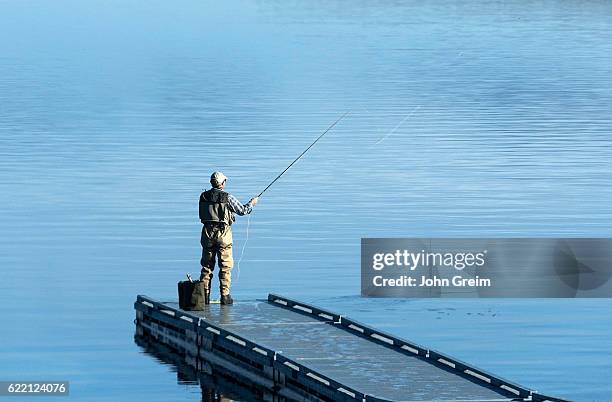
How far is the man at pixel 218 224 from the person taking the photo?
27.4m

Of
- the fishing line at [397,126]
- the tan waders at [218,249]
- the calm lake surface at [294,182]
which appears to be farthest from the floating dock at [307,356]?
the fishing line at [397,126]

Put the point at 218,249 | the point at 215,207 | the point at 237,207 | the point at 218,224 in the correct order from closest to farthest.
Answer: the point at 237,207 → the point at 215,207 → the point at 218,224 → the point at 218,249

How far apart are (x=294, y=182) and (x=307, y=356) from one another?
2308 cm

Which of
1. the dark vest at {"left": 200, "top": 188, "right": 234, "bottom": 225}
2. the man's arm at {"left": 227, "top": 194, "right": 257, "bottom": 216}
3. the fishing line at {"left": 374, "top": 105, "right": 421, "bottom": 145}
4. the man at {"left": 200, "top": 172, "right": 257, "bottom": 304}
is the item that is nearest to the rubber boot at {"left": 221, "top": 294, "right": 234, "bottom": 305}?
the man at {"left": 200, "top": 172, "right": 257, "bottom": 304}

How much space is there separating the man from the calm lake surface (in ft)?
4.79

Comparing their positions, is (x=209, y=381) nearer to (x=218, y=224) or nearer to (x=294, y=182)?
(x=218, y=224)

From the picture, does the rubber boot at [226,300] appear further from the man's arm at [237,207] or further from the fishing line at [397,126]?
the fishing line at [397,126]

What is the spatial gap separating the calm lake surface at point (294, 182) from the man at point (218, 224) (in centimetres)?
146

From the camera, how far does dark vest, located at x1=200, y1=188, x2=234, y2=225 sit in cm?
2745

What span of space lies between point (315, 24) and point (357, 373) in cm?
12418

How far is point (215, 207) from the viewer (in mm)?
27484

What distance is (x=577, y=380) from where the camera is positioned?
25859mm

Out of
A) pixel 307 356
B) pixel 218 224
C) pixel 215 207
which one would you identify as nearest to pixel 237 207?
pixel 215 207

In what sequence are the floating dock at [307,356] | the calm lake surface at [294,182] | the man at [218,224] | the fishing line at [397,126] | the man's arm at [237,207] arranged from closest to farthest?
the floating dock at [307,356] < the man's arm at [237,207] < the man at [218,224] < the calm lake surface at [294,182] < the fishing line at [397,126]
